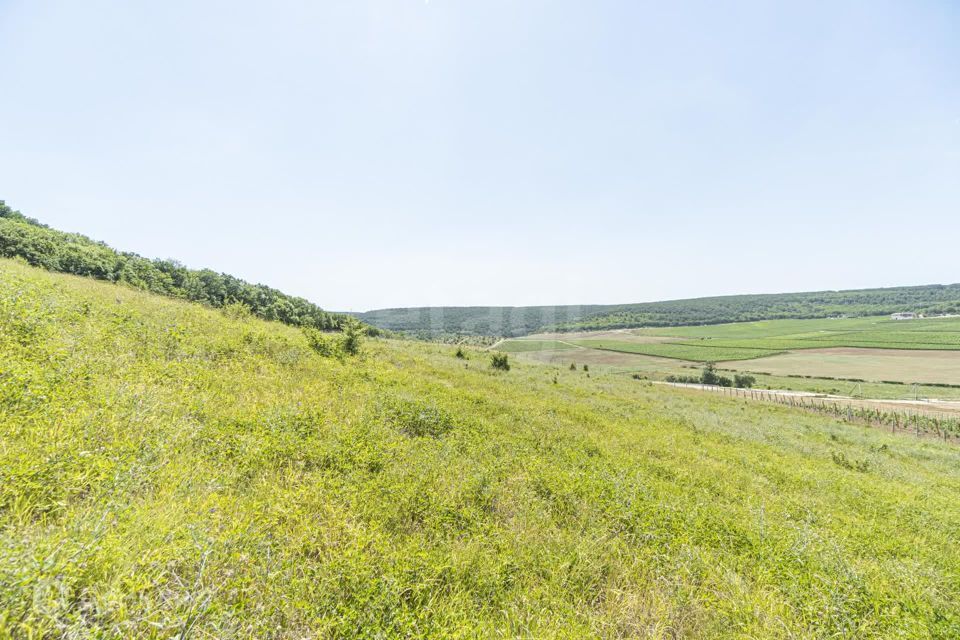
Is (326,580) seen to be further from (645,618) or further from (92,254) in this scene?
(92,254)

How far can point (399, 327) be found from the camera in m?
111

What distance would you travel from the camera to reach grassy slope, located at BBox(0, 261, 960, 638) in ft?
9.08

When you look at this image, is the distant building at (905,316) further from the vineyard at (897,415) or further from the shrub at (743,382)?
the vineyard at (897,415)

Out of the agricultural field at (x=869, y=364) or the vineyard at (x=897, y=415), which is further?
the agricultural field at (x=869, y=364)

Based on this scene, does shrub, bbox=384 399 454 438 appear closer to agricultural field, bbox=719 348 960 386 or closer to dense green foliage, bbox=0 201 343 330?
dense green foliage, bbox=0 201 343 330

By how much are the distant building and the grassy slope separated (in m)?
207

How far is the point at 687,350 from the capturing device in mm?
94625

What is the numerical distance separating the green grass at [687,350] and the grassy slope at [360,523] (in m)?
91.5

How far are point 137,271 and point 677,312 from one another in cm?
20065

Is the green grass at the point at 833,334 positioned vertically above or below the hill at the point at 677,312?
below

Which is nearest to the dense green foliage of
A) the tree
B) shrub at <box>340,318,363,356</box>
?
shrub at <box>340,318,363,356</box>

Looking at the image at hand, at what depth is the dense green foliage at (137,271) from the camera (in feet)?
64.6

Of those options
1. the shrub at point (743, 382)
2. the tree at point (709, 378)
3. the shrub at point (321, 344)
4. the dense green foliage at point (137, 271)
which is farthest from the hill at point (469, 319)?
the shrub at point (321, 344)

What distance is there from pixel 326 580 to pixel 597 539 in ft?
12.1
